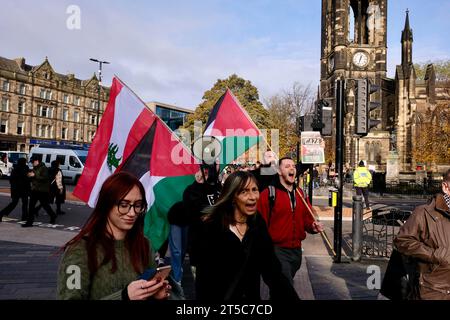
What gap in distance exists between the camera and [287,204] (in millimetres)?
4352

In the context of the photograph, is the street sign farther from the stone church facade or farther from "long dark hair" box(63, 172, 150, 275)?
the stone church facade

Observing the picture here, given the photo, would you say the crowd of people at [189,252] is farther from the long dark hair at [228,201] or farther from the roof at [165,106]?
the roof at [165,106]

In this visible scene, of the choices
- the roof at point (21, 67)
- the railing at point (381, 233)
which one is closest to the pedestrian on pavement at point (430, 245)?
the railing at point (381, 233)

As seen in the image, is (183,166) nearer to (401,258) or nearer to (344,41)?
(401,258)

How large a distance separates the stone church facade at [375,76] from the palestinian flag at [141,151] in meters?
48.1

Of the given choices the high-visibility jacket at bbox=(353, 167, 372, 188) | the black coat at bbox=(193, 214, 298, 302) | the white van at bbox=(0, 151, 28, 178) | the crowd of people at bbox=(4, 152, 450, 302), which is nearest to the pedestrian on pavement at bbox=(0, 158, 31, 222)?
the crowd of people at bbox=(4, 152, 450, 302)

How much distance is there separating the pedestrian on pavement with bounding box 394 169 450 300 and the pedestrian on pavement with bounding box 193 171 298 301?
1.02 m

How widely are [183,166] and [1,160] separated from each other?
30.3 meters

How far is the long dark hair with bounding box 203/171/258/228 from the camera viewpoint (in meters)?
2.84

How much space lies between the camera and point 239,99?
39250mm

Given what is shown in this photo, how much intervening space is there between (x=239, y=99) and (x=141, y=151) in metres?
35.0

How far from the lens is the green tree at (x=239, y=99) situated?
39.2 m

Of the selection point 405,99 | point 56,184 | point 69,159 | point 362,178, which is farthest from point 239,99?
point 56,184
